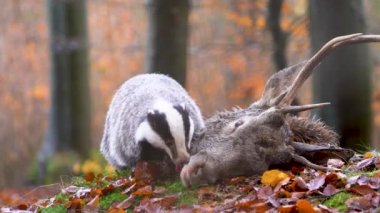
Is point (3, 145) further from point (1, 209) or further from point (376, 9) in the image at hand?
point (1, 209)

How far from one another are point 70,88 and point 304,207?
1084cm

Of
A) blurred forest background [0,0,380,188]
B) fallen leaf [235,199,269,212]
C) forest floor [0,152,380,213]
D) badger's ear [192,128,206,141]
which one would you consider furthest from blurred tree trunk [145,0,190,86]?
fallen leaf [235,199,269,212]

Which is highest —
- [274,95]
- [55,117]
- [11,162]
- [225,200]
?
[274,95]

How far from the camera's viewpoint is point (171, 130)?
16.0 ft

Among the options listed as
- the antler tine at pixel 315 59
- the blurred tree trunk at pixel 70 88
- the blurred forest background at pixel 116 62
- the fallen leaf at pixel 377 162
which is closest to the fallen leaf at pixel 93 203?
the antler tine at pixel 315 59

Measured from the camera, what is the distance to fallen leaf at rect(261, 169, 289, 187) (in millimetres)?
4578

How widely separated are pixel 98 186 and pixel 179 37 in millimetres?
4260

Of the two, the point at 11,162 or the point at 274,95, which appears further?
the point at 11,162

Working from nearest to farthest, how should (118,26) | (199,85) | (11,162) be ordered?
(11,162) → (199,85) → (118,26)

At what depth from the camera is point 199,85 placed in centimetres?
1977

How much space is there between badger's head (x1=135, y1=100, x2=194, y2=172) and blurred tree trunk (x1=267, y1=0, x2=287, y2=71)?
16.0ft

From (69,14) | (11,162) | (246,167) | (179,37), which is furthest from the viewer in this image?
(11,162)

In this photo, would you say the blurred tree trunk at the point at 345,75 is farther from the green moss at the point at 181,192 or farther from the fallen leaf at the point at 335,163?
the green moss at the point at 181,192

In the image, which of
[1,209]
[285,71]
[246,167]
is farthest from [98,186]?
[285,71]
